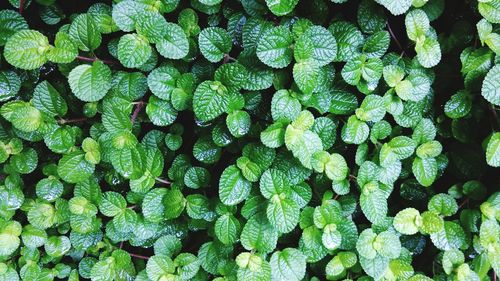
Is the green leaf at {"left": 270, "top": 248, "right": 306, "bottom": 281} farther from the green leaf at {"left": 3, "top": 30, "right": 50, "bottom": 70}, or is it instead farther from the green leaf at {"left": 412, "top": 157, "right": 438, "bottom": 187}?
the green leaf at {"left": 3, "top": 30, "right": 50, "bottom": 70}

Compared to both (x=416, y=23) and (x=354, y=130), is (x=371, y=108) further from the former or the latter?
A: (x=416, y=23)

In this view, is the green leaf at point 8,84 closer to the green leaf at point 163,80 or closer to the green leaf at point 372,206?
the green leaf at point 163,80

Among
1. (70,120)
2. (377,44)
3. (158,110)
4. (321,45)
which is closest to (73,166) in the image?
(70,120)

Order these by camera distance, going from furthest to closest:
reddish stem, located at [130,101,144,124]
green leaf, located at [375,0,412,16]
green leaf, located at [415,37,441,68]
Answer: reddish stem, located at [130,101,144,124] → green leaf, located at [415,37,441,68] → green leaf, located at [375,0,412,16]

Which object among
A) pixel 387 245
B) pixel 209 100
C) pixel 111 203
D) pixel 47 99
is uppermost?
pixel 209 100

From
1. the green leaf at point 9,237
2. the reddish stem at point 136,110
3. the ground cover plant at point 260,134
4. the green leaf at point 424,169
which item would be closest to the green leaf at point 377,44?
the ground cover plant at point 260,134

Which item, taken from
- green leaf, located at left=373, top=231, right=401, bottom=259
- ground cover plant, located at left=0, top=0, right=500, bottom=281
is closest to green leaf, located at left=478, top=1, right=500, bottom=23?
ground cover plant, located at left=0, top=0, right=500, bottom=281

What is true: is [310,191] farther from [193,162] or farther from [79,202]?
[79,202]

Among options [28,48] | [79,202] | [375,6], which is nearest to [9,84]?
[28,48]
